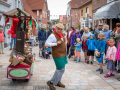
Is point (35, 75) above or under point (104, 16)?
under

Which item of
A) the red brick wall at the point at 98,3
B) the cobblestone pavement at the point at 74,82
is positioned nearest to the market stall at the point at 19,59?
the cobblestone pavement at the point at 74,82

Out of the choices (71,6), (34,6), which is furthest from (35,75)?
(71,6)

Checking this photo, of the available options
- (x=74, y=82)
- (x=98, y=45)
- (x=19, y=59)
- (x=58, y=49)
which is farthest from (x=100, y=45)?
(x=19, y=59)

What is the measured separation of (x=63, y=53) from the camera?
462 cm

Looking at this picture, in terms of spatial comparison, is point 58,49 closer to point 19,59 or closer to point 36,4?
point 19,59

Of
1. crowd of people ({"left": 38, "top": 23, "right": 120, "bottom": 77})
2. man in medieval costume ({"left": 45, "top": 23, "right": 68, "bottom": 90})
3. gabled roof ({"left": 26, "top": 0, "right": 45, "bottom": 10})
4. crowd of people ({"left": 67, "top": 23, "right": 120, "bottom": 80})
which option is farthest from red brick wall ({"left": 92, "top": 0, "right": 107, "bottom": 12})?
gabled roof ({"left": 26, "top": 0, "right": 45, "bottom": 10})

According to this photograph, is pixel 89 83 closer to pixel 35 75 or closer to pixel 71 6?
pixel 35 75

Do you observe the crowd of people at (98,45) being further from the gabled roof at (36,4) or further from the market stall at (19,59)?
the gabled roof at (36,4)

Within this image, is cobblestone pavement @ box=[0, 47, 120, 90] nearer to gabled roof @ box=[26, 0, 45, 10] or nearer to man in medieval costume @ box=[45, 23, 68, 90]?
man in medieval costume @ box=[45, 23, 68, 90]

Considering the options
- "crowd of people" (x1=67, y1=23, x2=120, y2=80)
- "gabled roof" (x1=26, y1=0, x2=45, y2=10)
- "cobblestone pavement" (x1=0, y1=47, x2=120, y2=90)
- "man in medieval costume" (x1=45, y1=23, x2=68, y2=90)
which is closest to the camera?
"man in medieval costume" (x1=45, y1=23, x2=68, y2=90)

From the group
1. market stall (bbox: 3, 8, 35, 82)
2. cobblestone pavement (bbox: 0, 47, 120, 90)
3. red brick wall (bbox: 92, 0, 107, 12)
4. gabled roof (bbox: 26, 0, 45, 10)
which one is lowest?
cobblestone pavement (bbox: 0, 47, 120, 90)

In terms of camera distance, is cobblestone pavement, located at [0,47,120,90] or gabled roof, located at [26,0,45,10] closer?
cobblestone pavement, located at [0,47,120,90]

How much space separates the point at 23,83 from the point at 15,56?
89 centimetres

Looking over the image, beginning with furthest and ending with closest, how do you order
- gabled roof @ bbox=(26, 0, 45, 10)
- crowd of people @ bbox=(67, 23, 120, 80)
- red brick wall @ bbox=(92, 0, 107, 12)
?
gabled roof @ bbox=(26, 0, 45, 10) < red brick wall @ bbox=(92, 0, 107, 12) < crowd of people @ bbox=(67, 23, 120, 80)
